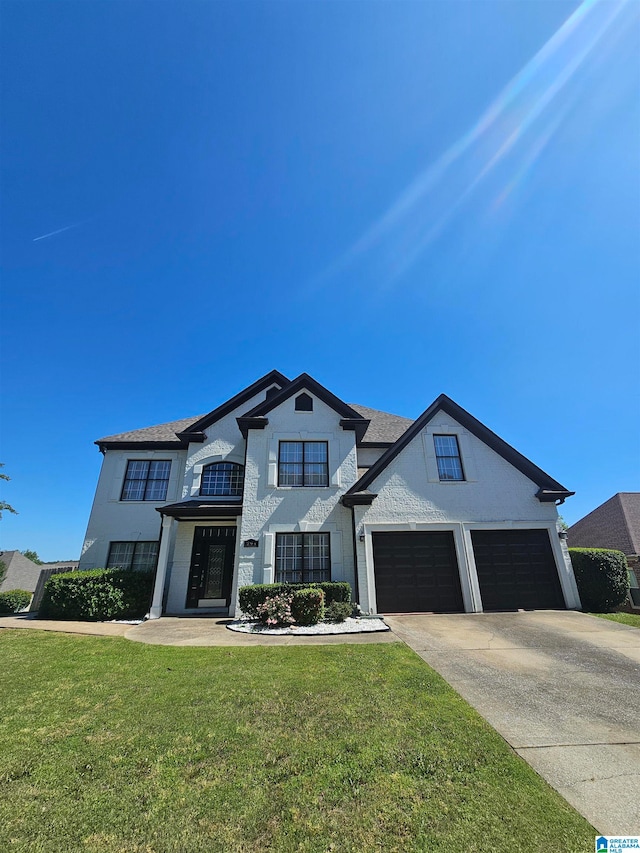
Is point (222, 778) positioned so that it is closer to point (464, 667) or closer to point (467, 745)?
point (467, 745)

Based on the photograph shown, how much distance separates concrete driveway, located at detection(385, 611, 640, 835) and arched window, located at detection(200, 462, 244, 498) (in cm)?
882

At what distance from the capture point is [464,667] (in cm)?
673

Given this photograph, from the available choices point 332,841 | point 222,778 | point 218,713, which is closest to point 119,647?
point 218,713

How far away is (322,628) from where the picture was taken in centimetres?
1029

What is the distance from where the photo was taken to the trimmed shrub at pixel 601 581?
495 inches

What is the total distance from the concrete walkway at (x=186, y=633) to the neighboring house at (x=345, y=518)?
1.67 metres

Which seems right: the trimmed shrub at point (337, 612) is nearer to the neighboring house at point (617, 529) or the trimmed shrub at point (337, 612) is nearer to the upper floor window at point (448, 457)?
the upper floor window at point (448, 457)

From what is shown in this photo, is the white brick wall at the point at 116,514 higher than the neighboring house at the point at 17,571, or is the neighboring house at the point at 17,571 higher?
the white brick wall at the point at 116,514

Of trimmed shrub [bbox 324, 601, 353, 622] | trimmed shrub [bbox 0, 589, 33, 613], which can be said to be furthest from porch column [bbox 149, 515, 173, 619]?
trimmed shrub [bbox 0, 589, 33, 613]

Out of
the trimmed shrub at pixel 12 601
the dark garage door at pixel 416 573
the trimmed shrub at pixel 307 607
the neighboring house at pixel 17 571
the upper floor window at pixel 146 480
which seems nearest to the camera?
the trimmed shrub at pixel 307 607

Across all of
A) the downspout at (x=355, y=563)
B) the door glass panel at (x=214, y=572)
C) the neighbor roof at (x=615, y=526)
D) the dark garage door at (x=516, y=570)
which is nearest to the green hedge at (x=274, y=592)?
the downspout at (x=355, y=563)

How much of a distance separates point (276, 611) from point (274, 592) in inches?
29.1

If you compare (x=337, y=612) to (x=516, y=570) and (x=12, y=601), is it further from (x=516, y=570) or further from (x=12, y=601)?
(x=12, y=601)

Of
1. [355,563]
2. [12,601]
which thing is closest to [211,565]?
[355,563]
